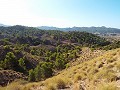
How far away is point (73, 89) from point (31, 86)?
2768 mm

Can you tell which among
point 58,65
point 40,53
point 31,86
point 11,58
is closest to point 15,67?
point 11,58

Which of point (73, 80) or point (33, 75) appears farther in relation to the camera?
point (33, 75)

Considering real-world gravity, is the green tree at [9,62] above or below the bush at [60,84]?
below

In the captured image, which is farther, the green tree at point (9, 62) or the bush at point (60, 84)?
the green tree at point (9, 62)

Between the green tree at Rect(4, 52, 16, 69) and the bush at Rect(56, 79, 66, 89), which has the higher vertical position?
the bush at Rect(56, 79, 66, 89)

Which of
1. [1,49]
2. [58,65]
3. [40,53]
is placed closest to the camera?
[58,65]

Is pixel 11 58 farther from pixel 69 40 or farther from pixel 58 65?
pixel 69 40

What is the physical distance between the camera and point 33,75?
4241 cm

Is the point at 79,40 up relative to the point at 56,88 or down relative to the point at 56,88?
down

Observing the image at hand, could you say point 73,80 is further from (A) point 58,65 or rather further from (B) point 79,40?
(B) point 79,40

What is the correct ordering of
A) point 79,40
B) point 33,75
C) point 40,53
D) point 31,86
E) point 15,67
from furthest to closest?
1. point 79,40
2. point 40,53
3. point 15,67
4. point 33,75
5. point 31,86

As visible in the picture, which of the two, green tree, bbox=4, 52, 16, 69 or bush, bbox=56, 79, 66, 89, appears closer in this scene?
bush, bbox=56, 79, 66, 89

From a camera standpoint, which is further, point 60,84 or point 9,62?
point 9,62

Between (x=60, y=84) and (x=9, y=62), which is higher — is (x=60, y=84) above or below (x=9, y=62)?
above
